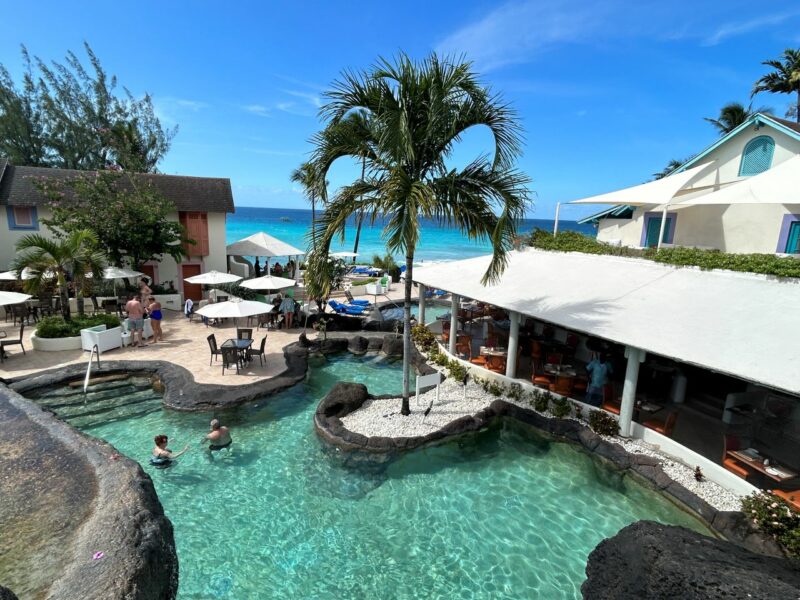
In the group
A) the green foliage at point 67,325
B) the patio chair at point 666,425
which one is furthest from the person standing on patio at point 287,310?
the patio chair at point 666,425

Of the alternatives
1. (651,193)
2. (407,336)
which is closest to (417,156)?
(407,336)

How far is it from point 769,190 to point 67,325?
2104 cm

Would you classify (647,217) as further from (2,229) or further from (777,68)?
(2,229)

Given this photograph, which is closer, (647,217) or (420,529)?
(420,529)

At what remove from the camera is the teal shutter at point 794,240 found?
1176cm

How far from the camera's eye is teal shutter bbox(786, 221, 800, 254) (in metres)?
11.8

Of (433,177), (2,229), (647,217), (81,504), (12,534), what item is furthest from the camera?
(2,229)

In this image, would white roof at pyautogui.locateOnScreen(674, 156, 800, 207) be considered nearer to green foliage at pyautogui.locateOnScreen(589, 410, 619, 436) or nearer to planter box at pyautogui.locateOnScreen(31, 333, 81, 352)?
green foliage at pyautogui.locateOnScreen(589, 410, 619, 436)

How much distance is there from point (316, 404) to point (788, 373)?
9717 millimetres

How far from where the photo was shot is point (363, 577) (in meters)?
5.89

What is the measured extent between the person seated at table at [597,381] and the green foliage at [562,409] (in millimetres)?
517

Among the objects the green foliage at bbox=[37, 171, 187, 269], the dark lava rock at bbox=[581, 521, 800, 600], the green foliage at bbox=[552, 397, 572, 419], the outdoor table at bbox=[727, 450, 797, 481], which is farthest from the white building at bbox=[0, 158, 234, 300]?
the outdoor table at bbox=[727, 450, 797, 481]

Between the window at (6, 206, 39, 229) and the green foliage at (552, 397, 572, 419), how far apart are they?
24.1 metres

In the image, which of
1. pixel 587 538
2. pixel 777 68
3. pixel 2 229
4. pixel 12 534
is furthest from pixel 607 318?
pixel 777 68
